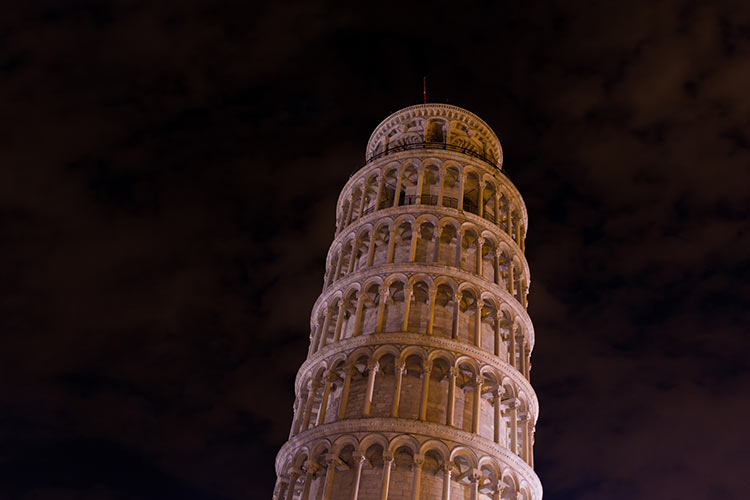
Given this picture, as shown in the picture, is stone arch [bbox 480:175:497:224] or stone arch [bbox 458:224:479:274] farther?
stone arch [bbox 480:175:497:224]

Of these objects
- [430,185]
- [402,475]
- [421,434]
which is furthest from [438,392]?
[430,185]

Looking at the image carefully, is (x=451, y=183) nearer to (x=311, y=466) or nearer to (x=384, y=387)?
(x=384, y=387)

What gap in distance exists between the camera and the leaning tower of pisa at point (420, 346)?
27.0m

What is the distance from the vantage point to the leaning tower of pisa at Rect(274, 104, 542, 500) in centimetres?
2701

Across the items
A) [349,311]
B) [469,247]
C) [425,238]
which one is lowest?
[349,311]

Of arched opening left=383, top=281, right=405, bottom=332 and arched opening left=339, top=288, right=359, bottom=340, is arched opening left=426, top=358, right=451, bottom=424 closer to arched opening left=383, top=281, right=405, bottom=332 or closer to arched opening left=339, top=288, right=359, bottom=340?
arched opening left=383, top=281, right=405, bottom=332

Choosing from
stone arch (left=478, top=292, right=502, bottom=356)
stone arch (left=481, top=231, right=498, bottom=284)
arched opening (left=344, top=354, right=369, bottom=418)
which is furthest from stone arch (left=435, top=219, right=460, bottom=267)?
arched opening (left=344, top=354, right=369, bottom=418)

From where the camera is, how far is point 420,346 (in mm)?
29625

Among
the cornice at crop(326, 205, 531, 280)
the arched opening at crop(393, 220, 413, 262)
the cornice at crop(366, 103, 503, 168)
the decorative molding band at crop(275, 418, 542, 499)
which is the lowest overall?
the decorative molding band at crop(275, 418, 542, 499)

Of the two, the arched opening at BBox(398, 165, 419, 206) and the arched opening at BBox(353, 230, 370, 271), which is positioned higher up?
the arched opening at BBox(398, 165, 419, 206)

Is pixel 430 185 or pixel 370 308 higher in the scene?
pixel 430 185

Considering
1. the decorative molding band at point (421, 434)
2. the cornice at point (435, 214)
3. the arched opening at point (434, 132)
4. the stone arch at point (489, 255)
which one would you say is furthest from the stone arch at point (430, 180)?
the decorative molding band at point (421, 434)

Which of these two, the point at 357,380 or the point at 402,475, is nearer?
the point at 402,475

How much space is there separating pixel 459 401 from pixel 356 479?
20.1 ft
